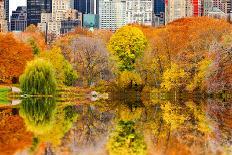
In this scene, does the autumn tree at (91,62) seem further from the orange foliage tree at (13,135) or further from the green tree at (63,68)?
the orange foliage tree at (13,135)

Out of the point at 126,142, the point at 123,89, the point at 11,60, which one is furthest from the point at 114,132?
the point at 11,60

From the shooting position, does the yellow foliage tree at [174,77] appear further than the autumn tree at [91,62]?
No

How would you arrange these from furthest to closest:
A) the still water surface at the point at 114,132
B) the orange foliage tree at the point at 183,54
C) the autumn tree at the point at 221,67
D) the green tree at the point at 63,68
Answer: the green tree at the point at 63,68
the orange foliage tree at the point at 183,54
the autumn tree at the point at 221,67
the still water surface at the point at 114,132

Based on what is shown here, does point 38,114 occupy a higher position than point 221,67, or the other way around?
point 221,67

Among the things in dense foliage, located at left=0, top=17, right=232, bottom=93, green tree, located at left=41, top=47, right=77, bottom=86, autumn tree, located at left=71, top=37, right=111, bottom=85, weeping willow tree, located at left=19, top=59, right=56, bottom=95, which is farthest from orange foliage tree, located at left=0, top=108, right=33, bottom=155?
autumn tree, located at left=71, top=37, right=111, bottom=85

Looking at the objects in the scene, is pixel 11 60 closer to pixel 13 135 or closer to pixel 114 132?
pixel 114 132

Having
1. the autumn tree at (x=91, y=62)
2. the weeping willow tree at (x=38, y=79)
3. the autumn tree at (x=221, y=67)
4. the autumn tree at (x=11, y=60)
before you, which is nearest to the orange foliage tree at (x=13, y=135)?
Answer: the weeping willow tree at (x=38, y=79)
